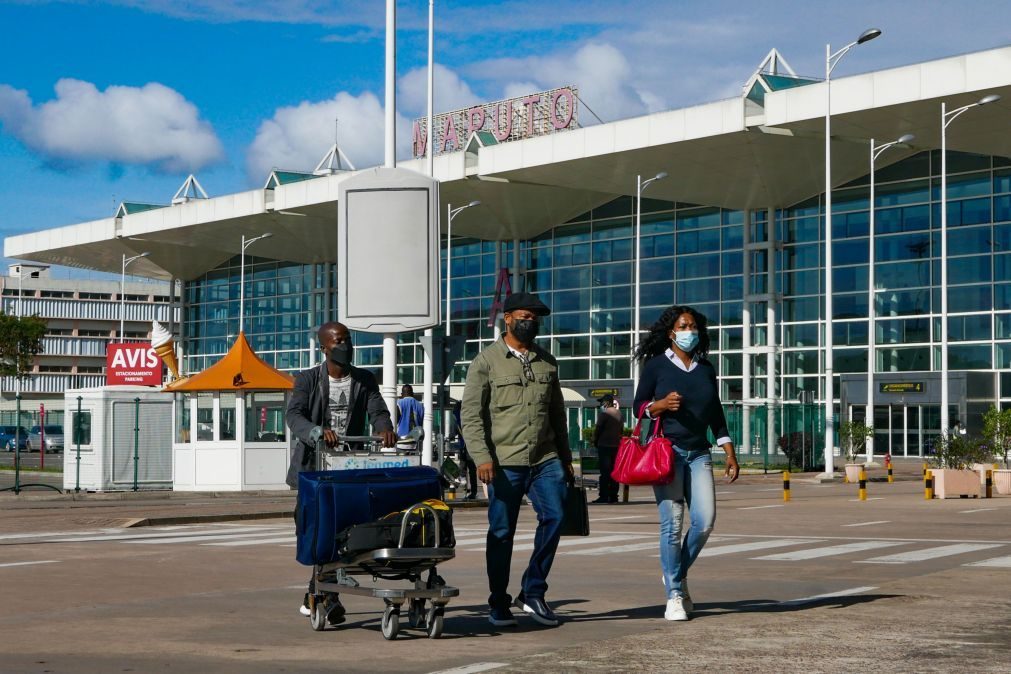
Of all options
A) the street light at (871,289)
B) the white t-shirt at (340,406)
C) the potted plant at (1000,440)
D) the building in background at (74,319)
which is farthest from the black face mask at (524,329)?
the building in background at (74,319)

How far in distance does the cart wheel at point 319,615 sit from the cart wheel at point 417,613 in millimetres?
497

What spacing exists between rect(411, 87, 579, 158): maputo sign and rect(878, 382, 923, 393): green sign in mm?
16579

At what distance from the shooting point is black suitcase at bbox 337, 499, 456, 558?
27.1 ft

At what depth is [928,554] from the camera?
14.6 m

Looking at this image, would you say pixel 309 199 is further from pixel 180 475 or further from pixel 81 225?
pixel 180 475

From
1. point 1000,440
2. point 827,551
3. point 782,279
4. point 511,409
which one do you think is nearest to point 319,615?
point 511,409

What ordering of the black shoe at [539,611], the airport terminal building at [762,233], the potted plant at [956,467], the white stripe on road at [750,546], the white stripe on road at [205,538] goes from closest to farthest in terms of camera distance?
the black shoe at [539,611] < the white stripe on road at [750,546] < the white stripe on road at [205,538] < the potted plant at [956,467] < the airport terminal building at [762,233]

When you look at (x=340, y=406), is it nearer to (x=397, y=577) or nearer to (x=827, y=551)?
(x=397, y=577)

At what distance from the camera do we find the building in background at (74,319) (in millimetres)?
144812

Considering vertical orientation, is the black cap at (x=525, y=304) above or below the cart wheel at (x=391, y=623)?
above

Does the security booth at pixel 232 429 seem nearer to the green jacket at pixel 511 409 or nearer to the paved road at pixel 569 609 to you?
the paved road at pixel 569 609

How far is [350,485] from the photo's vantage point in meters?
8.46

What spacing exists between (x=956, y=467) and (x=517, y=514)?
77.0ft

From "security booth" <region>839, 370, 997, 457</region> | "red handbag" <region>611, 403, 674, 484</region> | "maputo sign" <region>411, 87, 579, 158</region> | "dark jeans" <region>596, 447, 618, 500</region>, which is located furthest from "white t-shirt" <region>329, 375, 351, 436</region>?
"maputo sign" <region>411, 87, 579, 158</region>
